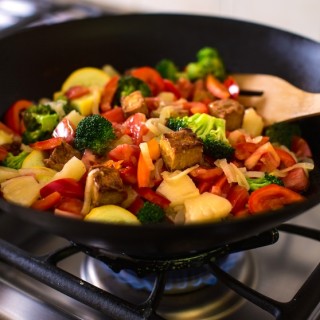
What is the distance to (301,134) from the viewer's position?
173cm

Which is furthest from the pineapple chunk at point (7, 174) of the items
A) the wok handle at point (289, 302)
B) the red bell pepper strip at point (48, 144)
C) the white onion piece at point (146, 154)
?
the wok handle at point (289, 302)

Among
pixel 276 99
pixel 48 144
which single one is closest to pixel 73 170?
pixel 48 144

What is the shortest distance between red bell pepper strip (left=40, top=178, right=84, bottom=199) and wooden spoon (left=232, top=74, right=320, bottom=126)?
2.55 ft

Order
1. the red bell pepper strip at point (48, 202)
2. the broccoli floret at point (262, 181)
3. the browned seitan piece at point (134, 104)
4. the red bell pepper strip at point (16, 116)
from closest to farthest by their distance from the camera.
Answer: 1. the red bell pepper strip at point (48, 202)
2. the broccoli floret at point (262, 181)
3. the browned seitan piece at point (134, 104)
4. the red bell pepper strip at point (16, 116)

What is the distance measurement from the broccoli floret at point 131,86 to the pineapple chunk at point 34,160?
0.42 m

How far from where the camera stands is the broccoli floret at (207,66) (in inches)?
74.3

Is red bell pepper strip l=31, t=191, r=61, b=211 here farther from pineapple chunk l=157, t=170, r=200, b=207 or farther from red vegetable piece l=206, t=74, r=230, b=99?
red vegetable piece l=206, t=74, r=230, b=99

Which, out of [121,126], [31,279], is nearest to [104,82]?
[121,126]

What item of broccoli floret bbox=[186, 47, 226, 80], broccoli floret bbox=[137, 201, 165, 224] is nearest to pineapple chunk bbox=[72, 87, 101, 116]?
broccoli floret bbox=[186, 47, 226, 80]

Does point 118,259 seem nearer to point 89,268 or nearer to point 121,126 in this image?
point 89,268

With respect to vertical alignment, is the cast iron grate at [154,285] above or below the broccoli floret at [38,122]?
below

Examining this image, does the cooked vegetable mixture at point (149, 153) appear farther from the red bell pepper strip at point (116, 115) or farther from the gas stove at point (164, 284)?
the gas stove at point (164, 284)

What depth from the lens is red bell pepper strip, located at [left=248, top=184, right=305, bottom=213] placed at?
4.41 feet

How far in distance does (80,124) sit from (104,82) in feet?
1.59
